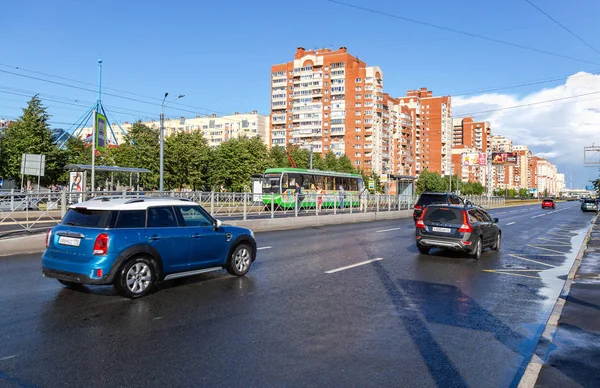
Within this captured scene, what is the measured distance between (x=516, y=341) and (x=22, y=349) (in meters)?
Result: 5.56

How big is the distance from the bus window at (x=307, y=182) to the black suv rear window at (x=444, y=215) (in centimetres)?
2501

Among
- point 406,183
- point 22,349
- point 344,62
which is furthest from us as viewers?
point 344,62

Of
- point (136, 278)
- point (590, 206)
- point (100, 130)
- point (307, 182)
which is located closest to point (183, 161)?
point (307, 182)

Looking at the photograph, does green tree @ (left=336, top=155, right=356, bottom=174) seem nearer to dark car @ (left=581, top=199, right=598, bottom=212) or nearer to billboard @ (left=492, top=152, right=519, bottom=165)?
billboard @ (left=492, top=152, right=519, bottom=165)

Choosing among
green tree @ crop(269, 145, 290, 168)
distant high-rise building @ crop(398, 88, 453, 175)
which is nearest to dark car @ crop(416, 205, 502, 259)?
green tree @ crop(269, 145, 290, 168)

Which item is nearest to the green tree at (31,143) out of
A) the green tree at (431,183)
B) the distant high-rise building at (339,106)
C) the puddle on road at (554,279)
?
the puddle on road at (554,279)

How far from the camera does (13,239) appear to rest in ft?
40.4

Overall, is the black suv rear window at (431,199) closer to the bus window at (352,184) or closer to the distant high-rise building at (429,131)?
the bus window at (352,184)

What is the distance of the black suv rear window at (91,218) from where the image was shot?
7.19m

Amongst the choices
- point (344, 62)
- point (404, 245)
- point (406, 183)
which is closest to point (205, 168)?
point (406, 183)

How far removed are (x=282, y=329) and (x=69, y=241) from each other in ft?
12.1

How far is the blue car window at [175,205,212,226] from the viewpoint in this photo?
826 centimetres

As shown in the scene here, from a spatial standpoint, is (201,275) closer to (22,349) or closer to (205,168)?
(22,349)

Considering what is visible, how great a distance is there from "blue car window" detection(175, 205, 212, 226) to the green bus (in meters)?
14.5
